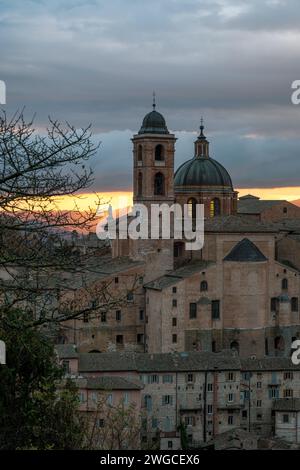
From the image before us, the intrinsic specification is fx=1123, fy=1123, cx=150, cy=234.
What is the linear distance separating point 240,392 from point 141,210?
14.0 metres

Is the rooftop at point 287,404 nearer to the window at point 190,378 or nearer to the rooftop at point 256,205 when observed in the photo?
the window at point 190,378

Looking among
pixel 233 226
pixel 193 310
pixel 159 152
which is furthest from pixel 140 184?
pixel 193 310

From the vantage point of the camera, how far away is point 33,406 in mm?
19609

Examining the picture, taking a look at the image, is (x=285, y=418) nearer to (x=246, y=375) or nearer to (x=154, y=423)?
(x=246, y=375)

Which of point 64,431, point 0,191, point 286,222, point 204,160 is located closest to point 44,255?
point 0,191

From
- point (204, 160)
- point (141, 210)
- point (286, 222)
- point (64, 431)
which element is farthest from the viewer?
point (204, 160)

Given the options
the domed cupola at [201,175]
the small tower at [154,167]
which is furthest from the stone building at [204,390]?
the domed cupola at [201,175]

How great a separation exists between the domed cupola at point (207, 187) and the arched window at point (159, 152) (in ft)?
30.1

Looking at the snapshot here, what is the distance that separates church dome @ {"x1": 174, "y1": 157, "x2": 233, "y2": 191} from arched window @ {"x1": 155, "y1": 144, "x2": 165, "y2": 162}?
9.60m

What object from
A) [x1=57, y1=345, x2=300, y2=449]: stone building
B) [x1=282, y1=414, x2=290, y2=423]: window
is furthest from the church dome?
[x1=282, y1=414, x2=290, y2=423]: window

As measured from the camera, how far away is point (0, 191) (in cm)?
1314

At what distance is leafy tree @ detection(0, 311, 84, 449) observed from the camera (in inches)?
749

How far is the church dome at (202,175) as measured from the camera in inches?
2591
